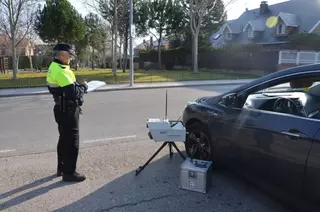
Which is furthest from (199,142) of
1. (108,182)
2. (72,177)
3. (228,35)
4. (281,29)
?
(228,35)

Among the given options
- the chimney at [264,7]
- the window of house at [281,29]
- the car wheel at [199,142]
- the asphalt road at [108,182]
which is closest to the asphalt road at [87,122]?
the asphalt road at [108,182]

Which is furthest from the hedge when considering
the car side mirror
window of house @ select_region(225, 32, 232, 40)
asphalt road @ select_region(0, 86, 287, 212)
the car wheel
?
the car side mirror

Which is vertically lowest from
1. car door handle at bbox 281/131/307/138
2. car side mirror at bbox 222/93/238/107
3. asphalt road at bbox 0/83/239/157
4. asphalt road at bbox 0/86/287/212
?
asphalt road at bbox 0/86/287/212

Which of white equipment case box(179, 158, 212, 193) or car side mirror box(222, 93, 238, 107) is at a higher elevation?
car side mirror box(222, 93, 238, 107)

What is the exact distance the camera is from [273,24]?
33.3 metres

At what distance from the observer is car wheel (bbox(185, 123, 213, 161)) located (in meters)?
3.81

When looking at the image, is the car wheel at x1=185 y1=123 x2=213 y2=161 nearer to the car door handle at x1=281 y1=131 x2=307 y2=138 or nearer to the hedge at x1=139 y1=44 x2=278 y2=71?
the car door handle at x1=281 y1=131 x2=307 y2=138

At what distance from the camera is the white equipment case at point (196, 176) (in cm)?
335

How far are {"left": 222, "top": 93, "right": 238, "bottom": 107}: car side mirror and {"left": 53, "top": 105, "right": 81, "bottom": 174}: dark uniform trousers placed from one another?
6.00 feet

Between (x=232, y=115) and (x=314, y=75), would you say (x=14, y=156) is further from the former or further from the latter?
(x=314, y=75)

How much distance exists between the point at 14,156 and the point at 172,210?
3.01 m

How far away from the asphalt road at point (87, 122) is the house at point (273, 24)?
22305mm

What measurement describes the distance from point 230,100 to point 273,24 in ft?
110

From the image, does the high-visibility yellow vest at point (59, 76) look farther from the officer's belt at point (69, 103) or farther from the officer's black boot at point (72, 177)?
the officer's black boot at point (72, 177)
